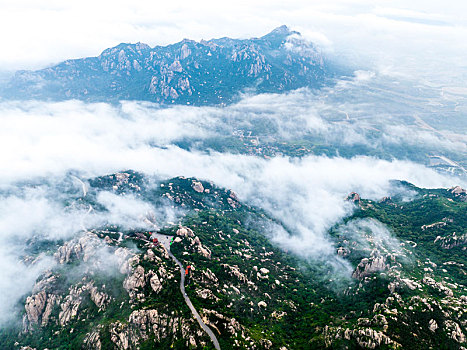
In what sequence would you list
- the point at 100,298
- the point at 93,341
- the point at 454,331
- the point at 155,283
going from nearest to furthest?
the point at 454,331
the point at 93,341
the point at 155,283
the point at 100,298

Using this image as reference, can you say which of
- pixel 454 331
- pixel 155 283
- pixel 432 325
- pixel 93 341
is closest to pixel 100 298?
pixel 93 341

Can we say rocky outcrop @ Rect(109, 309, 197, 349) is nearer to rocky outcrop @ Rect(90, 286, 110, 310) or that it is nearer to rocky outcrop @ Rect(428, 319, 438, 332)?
rocky outcrop @ Rect(90, 286, 110, 310)

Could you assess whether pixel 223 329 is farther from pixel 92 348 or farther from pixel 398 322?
pixel 398 322

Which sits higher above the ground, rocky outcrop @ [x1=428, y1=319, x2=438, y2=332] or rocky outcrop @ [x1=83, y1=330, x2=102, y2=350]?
rocky outcrop @ [x1=428, y1=319, x2=438, y2=332]

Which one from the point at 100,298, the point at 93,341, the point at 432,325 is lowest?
the point at 100,298

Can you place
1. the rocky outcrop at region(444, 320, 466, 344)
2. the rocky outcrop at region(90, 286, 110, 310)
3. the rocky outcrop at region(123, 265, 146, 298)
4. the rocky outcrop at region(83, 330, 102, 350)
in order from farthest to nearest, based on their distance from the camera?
1. the rocky outcrop at region(123, 265, 146, 298)
2. the rocky outcrop at region(90, 286, 110, 310)
3. the rocky outcrop at region(83, 330, 102, 350)
4. the rocky outcrop at region(444, 320, 466, 344)

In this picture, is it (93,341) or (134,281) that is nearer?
(93,341)

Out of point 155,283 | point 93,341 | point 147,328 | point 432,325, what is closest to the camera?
point 432,325

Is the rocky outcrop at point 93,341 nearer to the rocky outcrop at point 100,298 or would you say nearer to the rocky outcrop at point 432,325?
the rocky outcrop at point 100,298

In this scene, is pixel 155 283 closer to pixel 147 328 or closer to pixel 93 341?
pixel 147 328

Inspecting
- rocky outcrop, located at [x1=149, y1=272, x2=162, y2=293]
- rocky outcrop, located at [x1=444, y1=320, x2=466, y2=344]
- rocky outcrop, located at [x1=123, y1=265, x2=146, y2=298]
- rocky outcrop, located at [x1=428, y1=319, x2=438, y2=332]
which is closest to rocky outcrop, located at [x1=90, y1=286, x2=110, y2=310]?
rocky outcrop, located at [x1=123, y1=265, x2=146, y2=298]

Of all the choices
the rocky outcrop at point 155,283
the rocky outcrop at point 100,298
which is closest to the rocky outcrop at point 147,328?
the rocky outcrop at point 155,283

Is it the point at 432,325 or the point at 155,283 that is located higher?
the point at 432,325

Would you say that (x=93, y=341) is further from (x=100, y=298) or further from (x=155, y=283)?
(x=155, y=283)
